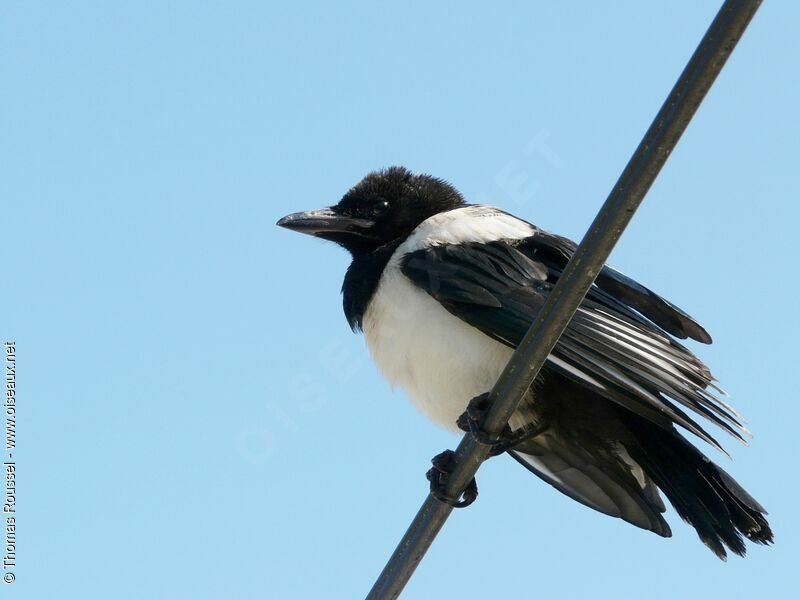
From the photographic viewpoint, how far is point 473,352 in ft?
17.9

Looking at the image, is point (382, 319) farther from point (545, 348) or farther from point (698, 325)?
point (545, 348)

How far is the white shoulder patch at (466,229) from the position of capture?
5922 mm

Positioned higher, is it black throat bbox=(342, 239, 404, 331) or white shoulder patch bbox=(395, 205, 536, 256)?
white shoulder patch bbox=(395, 205, 536, 256)

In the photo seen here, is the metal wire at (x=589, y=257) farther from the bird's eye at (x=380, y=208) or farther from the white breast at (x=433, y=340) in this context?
the bird's eye at (x=380, y=208)

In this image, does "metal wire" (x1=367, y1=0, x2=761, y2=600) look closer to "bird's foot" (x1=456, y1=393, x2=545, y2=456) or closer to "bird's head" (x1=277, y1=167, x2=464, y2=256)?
"bird's foot" (x1=456, y1=393, x2=545, y2=456)

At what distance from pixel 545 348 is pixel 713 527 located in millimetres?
2026

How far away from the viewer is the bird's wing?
4.77 metres

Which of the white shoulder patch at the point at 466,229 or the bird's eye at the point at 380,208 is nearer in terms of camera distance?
the white shoulder patch at the point at 466,229

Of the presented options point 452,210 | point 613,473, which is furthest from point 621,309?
point 452,210

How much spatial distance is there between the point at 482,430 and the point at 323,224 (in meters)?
2.83

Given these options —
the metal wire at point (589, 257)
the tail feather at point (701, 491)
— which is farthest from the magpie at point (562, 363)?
the metal wire at point (589, 257)

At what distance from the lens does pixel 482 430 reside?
4.14 meters

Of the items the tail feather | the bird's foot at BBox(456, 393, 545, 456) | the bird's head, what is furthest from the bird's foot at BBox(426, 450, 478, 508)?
the bird's head

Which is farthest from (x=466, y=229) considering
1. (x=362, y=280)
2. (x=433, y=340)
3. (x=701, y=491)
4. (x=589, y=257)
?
(x=589, y=257)
